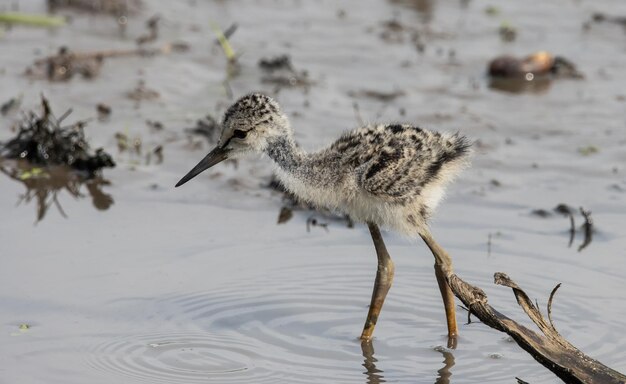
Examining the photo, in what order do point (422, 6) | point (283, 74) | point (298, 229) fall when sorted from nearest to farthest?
point (298, 229) < point (283, 74) < point (422, 6)

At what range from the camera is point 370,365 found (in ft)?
16.6

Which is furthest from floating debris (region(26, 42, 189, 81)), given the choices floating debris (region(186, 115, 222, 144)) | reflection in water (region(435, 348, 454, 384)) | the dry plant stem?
the dry plant stem

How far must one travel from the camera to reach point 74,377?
4.77 m

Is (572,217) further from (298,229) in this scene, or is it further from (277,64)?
(277,64)

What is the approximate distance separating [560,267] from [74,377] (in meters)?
2.58

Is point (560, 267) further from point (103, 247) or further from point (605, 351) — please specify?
point (103, 247)

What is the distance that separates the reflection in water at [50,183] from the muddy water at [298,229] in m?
0.05

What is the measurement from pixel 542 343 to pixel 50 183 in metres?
3.59

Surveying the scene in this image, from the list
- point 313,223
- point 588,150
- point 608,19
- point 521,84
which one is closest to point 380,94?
point 521,84

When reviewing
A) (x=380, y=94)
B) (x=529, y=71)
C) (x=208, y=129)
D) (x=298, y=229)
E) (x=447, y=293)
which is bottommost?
(x=447, y=293)

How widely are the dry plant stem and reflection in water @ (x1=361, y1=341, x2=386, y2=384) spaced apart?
71cm

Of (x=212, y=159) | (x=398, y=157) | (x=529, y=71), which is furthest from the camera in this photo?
(x=529, y=71)

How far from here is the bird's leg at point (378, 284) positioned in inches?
208

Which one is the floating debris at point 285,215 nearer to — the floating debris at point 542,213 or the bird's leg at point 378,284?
the bird's leg at point 378,284
